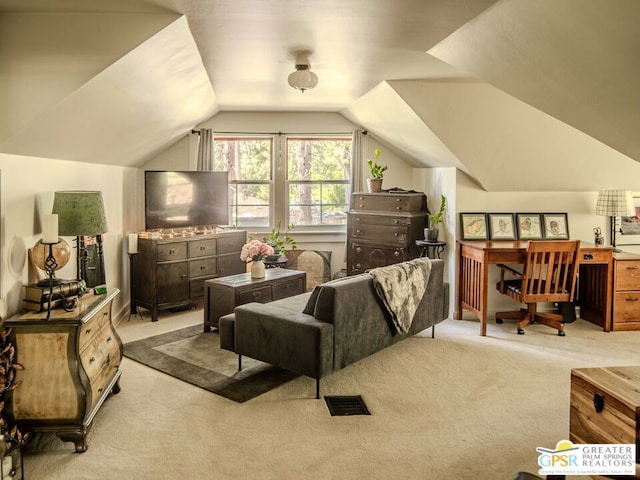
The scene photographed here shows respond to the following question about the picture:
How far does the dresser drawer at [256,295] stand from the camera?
4793 mm

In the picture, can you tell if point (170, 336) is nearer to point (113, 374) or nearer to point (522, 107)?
point (113, 374)

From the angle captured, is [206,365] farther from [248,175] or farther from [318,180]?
[318,180]

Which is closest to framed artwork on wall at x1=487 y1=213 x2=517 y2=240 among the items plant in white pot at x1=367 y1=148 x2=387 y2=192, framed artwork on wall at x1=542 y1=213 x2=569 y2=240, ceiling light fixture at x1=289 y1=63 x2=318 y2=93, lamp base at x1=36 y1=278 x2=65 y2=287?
framed artwork on wall at x1=542 y1=213 x2=569 y2=240

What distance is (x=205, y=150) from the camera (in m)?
6.55

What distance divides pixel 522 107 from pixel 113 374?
165 inches

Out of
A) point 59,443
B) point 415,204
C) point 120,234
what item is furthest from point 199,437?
point 415,204

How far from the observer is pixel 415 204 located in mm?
6105

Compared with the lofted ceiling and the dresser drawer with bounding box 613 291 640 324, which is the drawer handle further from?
the dresser drawer with bounding box 613 291 640 324

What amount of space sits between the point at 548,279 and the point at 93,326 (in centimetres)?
390

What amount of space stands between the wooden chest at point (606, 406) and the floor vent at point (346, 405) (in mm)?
Result: 1222

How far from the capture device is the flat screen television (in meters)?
5.76

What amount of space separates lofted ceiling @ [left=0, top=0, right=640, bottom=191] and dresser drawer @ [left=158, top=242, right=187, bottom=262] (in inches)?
40.0

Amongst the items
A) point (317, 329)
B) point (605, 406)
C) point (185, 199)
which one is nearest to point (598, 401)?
point (605, 406)

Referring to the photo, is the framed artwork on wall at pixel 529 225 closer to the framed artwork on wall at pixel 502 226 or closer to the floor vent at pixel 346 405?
the framed artwork on wall at pixel 502 226
